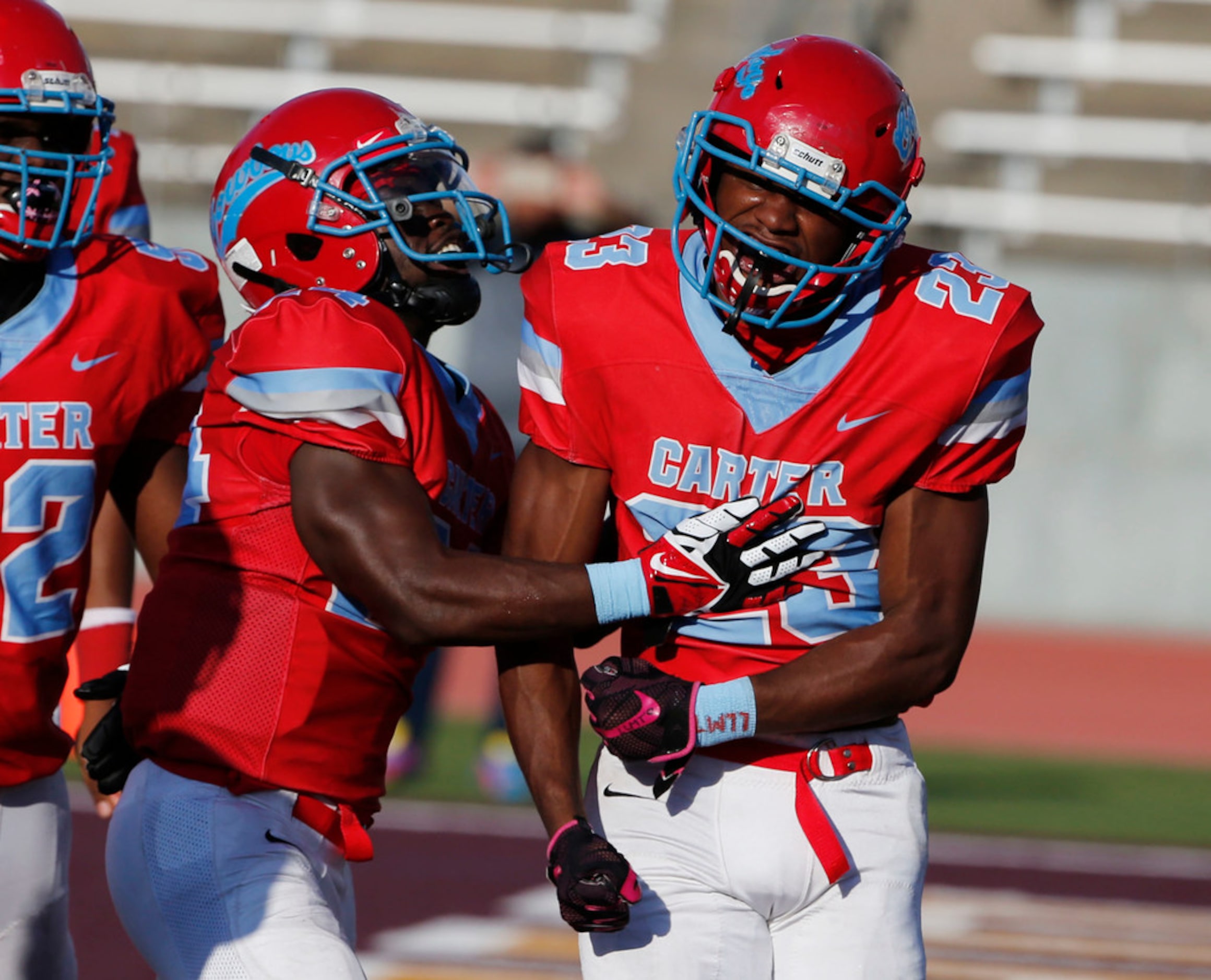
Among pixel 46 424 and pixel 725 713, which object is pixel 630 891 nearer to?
pixel 725 713

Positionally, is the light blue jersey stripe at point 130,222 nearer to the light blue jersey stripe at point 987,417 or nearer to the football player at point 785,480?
the football player at point 785,480

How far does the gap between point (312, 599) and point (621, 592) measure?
496mm

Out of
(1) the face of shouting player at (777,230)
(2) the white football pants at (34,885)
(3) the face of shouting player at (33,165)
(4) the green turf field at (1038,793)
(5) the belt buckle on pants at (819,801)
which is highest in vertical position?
(1) the face of shouting player at (777,230)

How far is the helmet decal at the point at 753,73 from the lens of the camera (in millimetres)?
2760

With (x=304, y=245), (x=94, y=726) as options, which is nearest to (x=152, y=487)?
(x=94, y=726)

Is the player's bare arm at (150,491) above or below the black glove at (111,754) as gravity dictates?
above

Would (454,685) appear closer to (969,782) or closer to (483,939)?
(969,782)

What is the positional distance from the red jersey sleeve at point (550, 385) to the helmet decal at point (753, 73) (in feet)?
1.32

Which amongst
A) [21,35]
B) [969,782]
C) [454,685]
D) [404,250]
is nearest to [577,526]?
[404,250]

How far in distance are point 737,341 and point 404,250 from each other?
65 cm

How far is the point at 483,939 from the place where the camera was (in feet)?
18.4

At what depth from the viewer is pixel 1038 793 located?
343 inches

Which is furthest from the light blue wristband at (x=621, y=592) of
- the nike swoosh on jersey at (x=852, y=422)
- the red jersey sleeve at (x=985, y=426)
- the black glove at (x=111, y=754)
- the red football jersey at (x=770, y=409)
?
the black glove at (x=111, y=754)

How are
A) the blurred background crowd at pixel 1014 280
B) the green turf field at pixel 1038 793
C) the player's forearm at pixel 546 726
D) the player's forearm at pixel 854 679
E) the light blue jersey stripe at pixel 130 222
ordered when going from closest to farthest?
the player's forearm at pixel 854 679, the player's forearm at pixel 546 726, the light blue jersey stripe at pixel 130 222, the blurred background crowd at pixel 1014 280, the green turf field at pixel 1038 793
